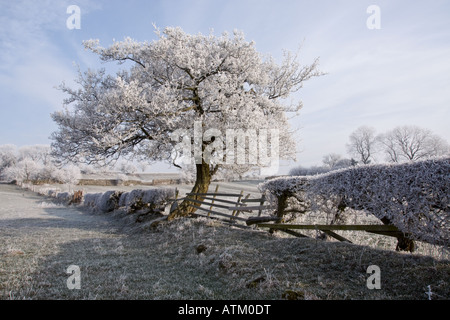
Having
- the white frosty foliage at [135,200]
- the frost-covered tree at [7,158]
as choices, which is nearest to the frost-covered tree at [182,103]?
the white frosty foliage at [135,200]

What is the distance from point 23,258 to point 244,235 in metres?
6.44

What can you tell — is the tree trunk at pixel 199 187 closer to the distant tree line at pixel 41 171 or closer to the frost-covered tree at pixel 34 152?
the distant tree line at pixel 41 171

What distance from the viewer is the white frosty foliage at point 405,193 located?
521 cm

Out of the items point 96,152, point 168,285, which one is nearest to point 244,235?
point 168,285

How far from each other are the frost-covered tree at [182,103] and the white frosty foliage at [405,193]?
5.60 m

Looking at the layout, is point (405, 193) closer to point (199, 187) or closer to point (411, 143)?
point (199, 187)

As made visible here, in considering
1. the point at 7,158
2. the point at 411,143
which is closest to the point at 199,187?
the point at 411,143

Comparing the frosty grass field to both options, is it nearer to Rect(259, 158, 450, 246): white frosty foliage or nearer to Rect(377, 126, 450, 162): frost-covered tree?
Rect(259, 158, 450, 246): white frosty foliage

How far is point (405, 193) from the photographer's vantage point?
569 cm

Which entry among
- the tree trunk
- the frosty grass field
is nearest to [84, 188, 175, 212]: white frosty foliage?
the tree trunk

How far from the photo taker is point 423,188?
5434mm

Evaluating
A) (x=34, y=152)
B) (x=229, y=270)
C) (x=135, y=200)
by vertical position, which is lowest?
(x=135, y=200)

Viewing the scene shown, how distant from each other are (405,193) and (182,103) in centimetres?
993

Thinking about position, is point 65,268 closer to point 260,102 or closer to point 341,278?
point 341,278
